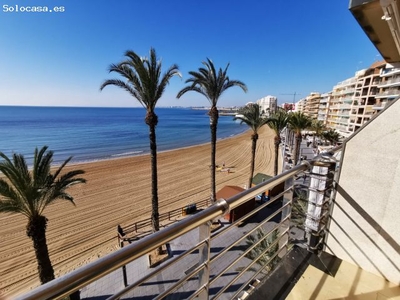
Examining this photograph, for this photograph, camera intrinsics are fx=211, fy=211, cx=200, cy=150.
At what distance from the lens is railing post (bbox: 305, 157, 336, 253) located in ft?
7.24

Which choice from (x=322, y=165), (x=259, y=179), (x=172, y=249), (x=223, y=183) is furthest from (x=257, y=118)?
(x=322, y=165)

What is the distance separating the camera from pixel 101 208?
633 inches

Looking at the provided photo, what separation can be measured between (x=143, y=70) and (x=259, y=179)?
37.0 feet

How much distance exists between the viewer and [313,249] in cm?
250

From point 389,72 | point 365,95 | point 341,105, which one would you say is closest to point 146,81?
point 389,72

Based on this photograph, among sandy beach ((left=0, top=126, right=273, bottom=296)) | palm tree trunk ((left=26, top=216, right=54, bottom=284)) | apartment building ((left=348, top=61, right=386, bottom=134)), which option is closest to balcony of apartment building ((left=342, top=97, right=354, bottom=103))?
apartment building ((left=348, top=61, right=386, bottom=134))

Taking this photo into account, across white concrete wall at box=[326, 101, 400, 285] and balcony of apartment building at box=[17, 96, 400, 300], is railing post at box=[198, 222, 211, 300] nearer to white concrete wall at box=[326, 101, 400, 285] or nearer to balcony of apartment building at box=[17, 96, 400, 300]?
balcony of apartment building at box=[17, 96, 400, 300]

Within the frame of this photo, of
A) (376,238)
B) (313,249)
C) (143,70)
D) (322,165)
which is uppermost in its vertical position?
(143,70)

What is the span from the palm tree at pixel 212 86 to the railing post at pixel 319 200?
1115 centimetres

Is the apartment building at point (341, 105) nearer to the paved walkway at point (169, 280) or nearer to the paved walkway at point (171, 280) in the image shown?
the paved walkway at point (171, 280)

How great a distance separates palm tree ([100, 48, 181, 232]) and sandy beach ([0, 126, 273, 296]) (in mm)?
4731

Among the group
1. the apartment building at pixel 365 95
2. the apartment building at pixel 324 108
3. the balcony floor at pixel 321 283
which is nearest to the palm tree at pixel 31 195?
the balcony floor at pixel 321 283

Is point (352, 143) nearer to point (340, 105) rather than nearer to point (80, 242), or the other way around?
point (80, 242)

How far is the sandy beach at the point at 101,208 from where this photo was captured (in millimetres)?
10586
